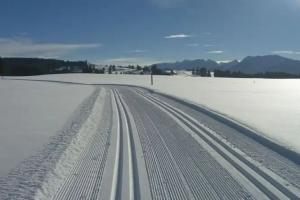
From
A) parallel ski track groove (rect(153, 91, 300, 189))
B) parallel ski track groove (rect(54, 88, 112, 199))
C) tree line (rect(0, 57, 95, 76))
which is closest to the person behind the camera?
parallel ski track groove (rect(54, 88, 112, 199))

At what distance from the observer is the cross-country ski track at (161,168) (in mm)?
6043

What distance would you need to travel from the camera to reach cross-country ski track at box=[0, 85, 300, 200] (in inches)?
238

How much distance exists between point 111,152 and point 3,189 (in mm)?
3189

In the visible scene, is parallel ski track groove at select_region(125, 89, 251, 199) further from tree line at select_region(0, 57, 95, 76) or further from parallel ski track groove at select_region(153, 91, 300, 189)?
tree line at select_region(0, 57, 95, 76)

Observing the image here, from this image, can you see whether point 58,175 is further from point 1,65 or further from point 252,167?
point 1,65

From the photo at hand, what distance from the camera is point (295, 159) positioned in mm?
8414

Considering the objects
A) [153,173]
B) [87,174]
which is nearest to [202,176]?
[153,173]

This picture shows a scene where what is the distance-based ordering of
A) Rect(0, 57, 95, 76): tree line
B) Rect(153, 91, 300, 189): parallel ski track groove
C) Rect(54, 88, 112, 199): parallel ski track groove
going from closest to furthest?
1. Rect(54, 88, 112, 199): parallel ski track groove
2. Rect(153, 91, 300, 189): parallel ski track groove
3. Rect(0, 57, 95, 76): tree line

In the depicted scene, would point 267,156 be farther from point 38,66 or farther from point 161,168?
point 38,66

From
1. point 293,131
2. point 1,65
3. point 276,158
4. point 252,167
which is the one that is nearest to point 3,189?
point 252,167

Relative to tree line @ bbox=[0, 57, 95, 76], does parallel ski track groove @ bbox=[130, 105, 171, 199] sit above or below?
above

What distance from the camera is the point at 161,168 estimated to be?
24.7 feet

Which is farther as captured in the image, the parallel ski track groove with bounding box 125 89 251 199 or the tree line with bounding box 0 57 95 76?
the tree line with bounding box 0 57 95 76

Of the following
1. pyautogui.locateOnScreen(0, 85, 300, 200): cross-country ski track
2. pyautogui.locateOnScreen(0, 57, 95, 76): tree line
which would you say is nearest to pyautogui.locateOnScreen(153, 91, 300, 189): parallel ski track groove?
pyautogui.locateOnScreen(0, 85, 300, 200): cross-country ski track
